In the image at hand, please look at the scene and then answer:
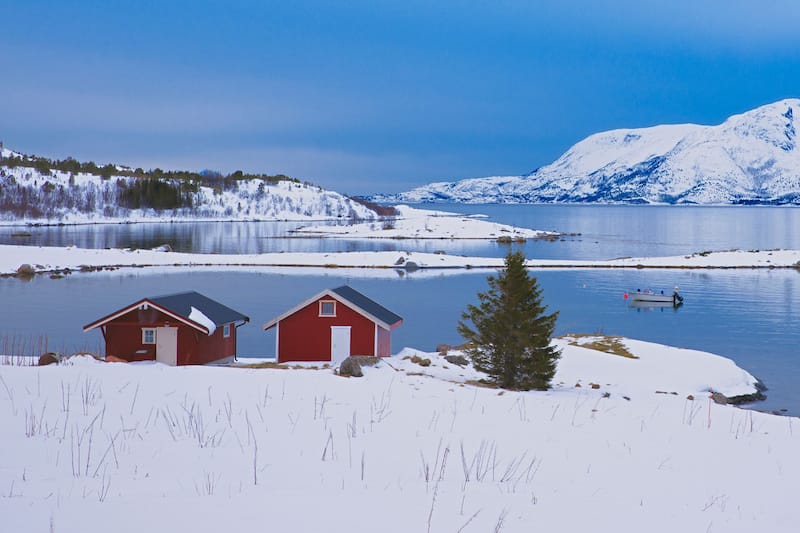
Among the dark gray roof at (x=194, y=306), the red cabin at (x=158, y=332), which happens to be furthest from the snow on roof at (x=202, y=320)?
the dark gray roof at (x=194, y=306)

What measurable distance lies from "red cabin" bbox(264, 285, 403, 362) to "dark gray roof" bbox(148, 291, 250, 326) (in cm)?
226

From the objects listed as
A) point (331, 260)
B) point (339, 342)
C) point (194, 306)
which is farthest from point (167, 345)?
point (331, 260)

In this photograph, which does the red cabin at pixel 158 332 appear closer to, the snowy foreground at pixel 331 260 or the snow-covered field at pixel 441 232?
the snowy foreground at pixel 331 260

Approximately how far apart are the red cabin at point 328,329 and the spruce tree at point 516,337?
833 cm

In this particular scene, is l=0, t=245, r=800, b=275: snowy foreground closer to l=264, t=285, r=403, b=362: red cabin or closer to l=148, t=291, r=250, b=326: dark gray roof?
l=148, t=291, r=250, b=326: dark gray roof

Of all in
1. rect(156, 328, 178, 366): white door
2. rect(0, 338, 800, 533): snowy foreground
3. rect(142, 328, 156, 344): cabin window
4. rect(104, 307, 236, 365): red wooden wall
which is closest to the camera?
rect(0, 338, 800, 533): snowy foreground

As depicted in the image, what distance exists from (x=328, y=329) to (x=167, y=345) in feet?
22.3

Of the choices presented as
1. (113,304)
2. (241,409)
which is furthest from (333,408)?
(113,304)

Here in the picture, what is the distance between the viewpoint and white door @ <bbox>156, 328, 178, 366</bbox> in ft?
95.2

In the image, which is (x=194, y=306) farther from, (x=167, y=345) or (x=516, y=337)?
(x=516, y=337)

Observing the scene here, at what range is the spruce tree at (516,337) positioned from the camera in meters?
23.1

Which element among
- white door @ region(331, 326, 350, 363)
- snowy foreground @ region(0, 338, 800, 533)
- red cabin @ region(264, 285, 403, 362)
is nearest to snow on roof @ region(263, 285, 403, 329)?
red cabin @ region(264, 285, 403, 362)

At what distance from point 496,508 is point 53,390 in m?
7.78

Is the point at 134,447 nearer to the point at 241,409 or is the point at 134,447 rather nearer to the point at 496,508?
the point at 241,409
